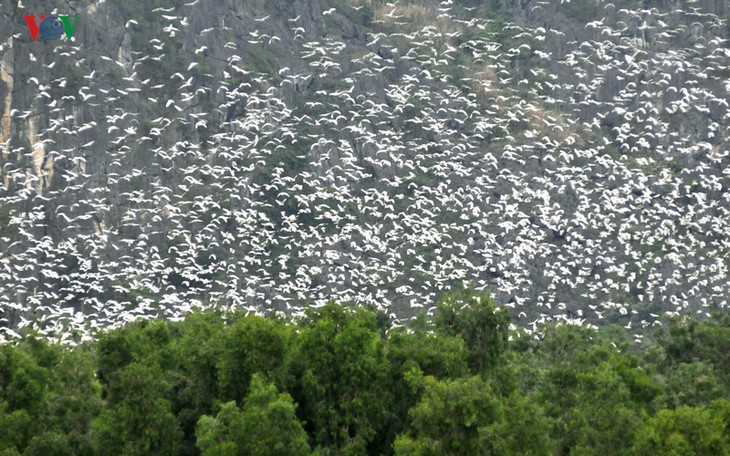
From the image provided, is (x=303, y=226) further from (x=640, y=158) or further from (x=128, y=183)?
(x=640, y=158)

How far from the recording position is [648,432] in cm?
2677

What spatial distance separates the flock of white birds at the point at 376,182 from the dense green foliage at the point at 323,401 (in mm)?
29597

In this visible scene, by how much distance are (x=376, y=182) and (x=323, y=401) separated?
2139 inches

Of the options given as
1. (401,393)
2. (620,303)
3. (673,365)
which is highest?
(401,393)

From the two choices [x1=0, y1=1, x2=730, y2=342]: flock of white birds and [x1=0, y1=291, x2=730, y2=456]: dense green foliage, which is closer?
[x1=0, y1=291, x2=730, y2=456]: dense green foliage

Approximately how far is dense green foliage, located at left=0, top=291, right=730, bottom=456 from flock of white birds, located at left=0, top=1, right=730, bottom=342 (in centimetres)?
2960

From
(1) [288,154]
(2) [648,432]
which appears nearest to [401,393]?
(2) [648,432]

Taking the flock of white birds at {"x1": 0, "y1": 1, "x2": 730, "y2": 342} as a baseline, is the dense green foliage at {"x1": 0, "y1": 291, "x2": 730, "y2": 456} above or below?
above

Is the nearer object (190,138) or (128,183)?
(128,183)

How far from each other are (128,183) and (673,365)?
4241 cm

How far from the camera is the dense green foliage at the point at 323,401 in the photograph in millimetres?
26453

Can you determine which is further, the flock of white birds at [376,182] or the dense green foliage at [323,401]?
the flock of white birds at [376,182]

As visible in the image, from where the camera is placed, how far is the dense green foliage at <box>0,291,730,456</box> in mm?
26453

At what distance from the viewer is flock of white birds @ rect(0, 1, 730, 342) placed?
70.4 metres
